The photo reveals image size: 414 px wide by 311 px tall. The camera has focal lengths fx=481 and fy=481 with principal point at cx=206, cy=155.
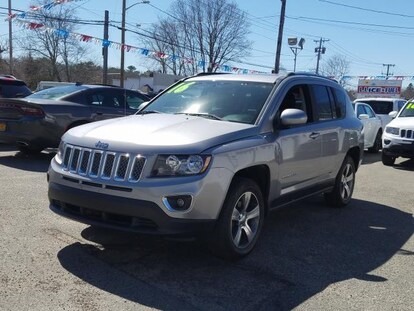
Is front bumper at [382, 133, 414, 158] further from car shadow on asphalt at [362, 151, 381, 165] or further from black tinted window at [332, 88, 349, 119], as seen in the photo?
black tinted window at [332, 88, 349, 119]

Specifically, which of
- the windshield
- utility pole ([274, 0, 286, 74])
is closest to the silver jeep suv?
the windshield

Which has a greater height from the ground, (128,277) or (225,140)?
(225,140)

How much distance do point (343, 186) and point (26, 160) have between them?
6.11 meters

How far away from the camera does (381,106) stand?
17469 millimetres

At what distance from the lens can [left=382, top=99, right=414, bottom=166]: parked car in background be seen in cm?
1170

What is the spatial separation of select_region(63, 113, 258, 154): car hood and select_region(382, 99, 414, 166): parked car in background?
8.26m

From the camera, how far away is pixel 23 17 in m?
23.4

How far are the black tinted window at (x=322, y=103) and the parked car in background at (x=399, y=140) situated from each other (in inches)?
241

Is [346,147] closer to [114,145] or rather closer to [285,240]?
[285,240]

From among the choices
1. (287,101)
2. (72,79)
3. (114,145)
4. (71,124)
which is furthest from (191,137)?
(72,79)

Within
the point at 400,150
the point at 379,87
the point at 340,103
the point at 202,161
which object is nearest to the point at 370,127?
the point at 400,150

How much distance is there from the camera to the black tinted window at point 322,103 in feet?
19.9

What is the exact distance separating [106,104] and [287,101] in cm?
570

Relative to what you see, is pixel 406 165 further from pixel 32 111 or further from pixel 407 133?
pixel 32 111
